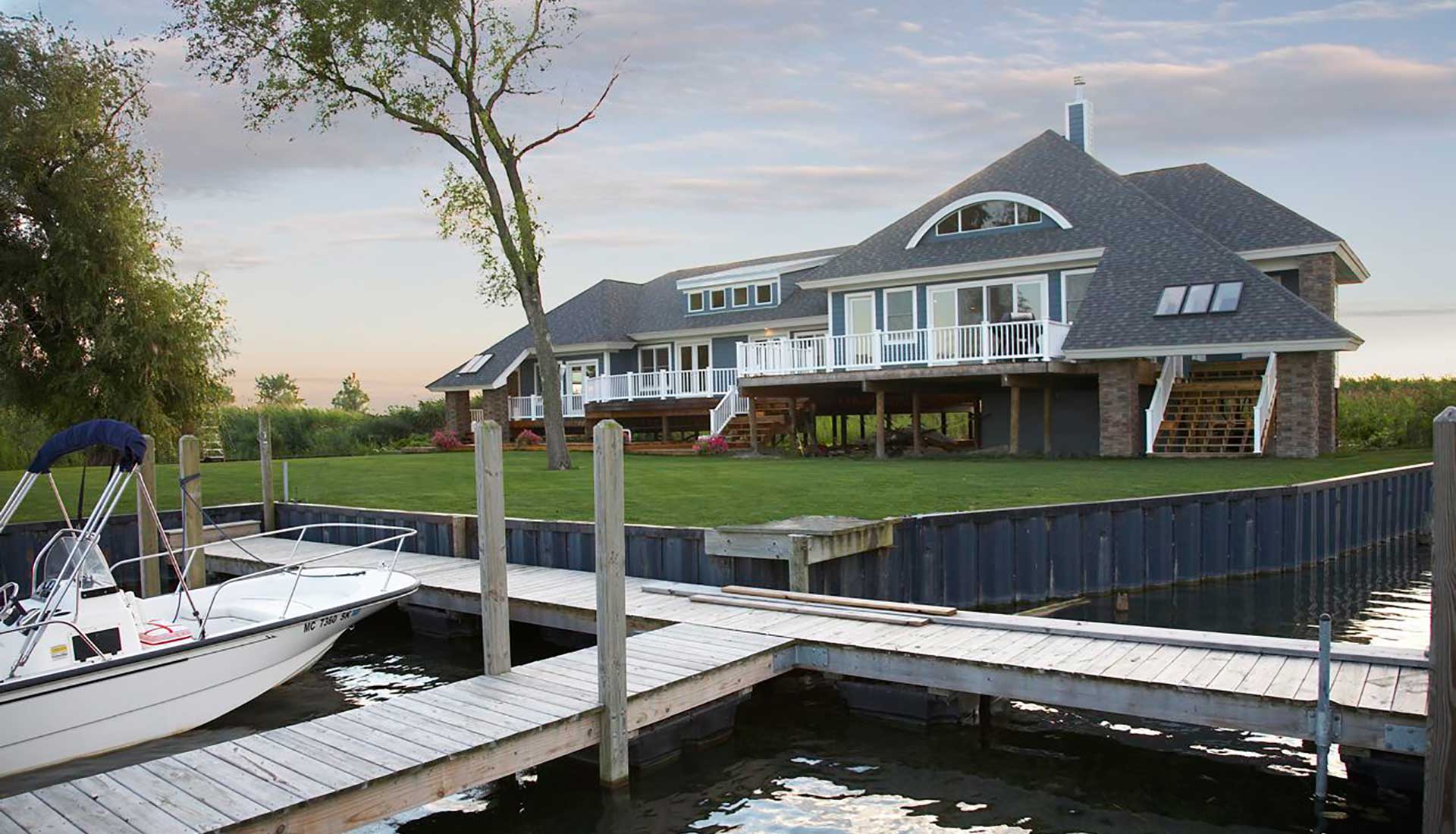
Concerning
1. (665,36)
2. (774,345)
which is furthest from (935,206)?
(665,36)

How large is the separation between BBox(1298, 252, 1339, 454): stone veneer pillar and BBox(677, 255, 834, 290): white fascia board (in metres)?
13.6

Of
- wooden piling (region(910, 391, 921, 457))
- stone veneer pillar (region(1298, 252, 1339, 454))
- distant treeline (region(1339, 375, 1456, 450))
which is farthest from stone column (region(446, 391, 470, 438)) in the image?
distant treeline (region(1339, 375, 1456, 450))

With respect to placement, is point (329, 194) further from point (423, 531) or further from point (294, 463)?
point (423, 531)

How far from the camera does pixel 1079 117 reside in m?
29.7

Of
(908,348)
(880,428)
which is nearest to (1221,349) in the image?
(908,348)

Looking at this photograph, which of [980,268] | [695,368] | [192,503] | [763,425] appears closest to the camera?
[192,503]

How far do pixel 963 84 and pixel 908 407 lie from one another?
10.2 meters

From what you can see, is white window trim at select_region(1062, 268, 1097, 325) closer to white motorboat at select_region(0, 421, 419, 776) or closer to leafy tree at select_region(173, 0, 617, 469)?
leafy tree at select_region(173, 0, 617, 469)

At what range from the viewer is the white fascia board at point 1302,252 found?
79.0 ft

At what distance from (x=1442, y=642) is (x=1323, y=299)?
22.1 m

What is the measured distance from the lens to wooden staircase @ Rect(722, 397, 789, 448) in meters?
28.5

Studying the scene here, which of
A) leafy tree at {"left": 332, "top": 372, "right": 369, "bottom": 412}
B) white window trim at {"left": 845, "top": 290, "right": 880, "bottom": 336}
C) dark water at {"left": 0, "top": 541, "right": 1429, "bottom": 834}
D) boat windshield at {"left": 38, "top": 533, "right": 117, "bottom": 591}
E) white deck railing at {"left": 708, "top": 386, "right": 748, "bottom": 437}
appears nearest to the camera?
dark water at {"left": 0, "top": 541, "right": 1429, "bottom": 834}

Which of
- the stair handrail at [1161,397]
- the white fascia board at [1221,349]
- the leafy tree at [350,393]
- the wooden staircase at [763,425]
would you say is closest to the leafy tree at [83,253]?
the wooden staircase at [763,425]

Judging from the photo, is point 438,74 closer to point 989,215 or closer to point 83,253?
point 83,253
